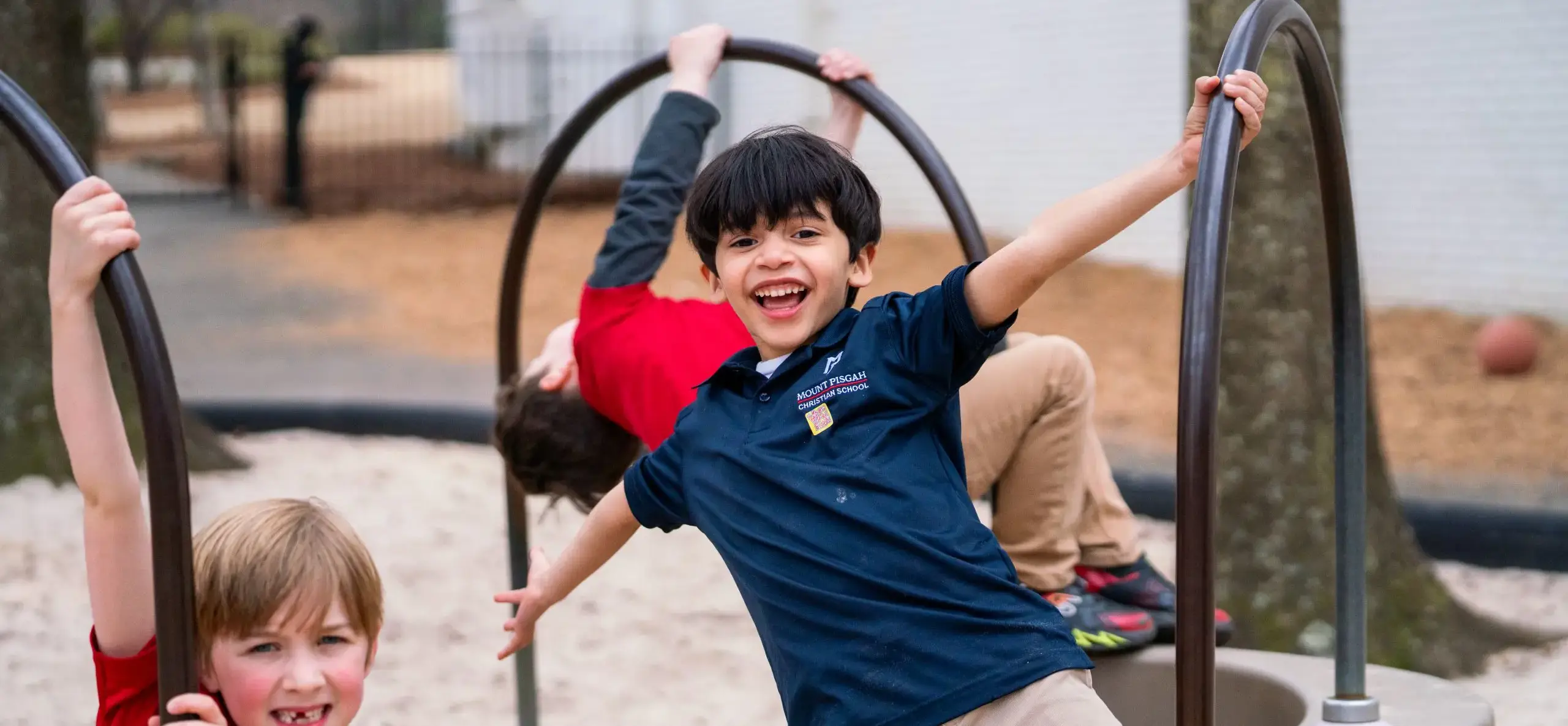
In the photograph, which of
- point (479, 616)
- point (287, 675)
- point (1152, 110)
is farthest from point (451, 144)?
point (287, 675)

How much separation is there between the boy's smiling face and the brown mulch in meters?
1.07

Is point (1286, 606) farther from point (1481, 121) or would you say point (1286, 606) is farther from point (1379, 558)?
point (1481, 121)

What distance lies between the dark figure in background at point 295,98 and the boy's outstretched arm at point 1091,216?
13114 millimetres

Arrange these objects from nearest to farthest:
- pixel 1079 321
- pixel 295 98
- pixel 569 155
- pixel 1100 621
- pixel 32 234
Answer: pixel 1100 621 → pixel 569 155 → pixel 32 234 → pixel 1079 321 → pixel 295 98

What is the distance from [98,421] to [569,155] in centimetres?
150

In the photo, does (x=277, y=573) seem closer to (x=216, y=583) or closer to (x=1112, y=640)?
(x=216, y=583)

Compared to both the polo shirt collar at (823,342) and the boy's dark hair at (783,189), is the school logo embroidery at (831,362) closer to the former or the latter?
the polo shirt collar at (823,342)

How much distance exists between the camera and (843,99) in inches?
116

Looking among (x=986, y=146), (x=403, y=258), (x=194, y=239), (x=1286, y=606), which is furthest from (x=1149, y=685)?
(x=194, y=239)

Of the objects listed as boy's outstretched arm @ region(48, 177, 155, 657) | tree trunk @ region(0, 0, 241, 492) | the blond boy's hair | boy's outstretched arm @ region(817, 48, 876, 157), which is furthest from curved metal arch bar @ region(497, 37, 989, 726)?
tree trunk @ region(0, 0, 241, 492)

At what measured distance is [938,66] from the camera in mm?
10930

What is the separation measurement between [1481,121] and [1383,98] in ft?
1.82

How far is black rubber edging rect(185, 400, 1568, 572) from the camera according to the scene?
4.73 m

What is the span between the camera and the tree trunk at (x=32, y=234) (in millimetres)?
5070
